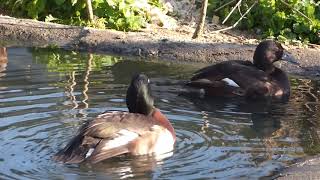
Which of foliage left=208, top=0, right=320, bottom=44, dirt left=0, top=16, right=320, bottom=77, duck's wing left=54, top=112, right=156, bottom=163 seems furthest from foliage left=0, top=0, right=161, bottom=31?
duck's wing left=54, top=112, right=156, bottom=163

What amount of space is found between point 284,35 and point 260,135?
6.99m

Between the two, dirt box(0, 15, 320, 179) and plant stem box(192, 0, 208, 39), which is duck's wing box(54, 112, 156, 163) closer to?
dirt box(0, 15, 320, 179)

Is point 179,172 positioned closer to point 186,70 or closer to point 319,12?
point 186,70

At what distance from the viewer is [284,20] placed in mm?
15227

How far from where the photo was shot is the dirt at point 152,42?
13117 millimetres

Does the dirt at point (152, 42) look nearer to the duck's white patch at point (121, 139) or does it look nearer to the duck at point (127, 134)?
the duck at point (127, 134)

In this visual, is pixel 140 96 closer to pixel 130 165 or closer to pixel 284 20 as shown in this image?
pixel 130 165

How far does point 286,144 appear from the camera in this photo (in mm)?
7828

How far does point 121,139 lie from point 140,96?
795 millimetres

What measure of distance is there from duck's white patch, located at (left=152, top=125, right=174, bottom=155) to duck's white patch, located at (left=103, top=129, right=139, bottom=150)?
267mm

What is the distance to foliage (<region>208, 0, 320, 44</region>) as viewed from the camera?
14.9 meters

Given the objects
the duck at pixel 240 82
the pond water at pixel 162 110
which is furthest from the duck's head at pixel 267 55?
the pond water at pixel 162 110

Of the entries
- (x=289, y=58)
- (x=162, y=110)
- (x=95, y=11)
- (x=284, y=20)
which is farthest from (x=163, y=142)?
(x=95, y=11)

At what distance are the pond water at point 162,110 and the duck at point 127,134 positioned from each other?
109 millimetres
